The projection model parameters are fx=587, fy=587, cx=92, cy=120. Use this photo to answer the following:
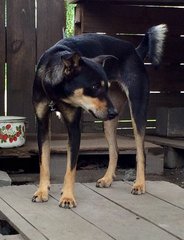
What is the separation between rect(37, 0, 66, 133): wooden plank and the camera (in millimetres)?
6418

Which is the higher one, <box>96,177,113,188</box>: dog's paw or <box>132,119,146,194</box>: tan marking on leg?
<box>132,119,146,194</box>: tan marking on leg

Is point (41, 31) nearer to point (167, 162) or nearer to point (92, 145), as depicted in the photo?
point (92, 145)

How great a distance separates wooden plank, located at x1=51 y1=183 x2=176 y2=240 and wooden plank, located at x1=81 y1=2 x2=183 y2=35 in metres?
2.75

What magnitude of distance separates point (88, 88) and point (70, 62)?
19cm

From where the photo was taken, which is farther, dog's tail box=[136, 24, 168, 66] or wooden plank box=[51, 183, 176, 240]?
dog's tail box=[136, 24, 168, 66]

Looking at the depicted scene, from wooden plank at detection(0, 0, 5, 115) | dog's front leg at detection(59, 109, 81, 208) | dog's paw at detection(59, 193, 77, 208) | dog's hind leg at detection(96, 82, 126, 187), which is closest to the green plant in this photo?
wooden plank at detection(0, 0, 5, 115)

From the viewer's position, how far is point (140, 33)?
22.0 ft

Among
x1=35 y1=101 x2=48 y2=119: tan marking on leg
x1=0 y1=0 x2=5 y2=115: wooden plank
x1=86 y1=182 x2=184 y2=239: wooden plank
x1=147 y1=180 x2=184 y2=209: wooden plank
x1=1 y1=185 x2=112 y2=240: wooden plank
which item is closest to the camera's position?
x1=1 y1=185 x2=112 y2=240: wooden plank

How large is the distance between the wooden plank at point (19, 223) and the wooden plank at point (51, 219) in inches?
0.8

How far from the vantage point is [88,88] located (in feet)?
11.5

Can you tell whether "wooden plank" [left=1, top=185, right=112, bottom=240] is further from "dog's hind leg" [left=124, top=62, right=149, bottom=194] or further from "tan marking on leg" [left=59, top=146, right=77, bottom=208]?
"dog's hind leg" [left=124, top=62, right=149, bottom=194]

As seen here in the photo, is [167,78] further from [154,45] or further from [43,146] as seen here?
[43,146]

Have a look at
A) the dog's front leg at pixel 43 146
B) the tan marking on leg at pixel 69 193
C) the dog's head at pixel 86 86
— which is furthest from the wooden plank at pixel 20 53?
the dog's head at pixel 86 86

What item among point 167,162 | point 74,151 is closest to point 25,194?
point 74,151
